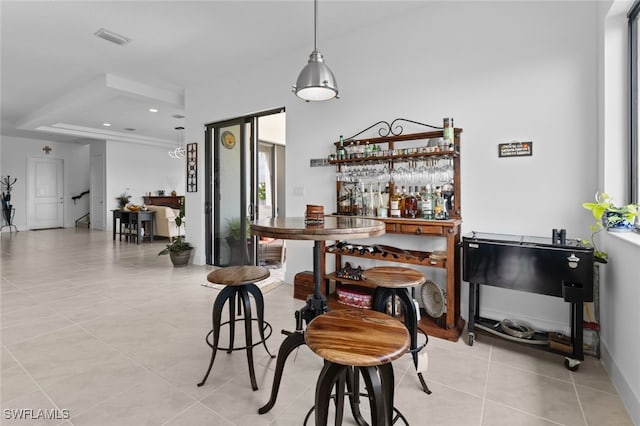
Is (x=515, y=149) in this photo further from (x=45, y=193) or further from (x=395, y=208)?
(x=45, y=193)

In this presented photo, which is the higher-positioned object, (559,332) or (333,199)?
(333,199)

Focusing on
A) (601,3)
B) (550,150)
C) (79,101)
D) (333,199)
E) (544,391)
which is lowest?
(544,391)

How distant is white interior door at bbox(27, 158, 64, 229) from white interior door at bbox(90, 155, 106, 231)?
4.19 ft

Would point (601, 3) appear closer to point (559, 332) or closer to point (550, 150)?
point (550, 150)

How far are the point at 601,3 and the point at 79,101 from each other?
22.6 feet

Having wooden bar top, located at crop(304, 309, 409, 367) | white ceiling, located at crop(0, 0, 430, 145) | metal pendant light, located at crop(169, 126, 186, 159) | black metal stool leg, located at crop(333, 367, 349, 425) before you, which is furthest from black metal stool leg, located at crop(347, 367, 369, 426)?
metal pendant light, located at crop(169, 126, 186, 159)

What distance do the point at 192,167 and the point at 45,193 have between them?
8403 millimetres

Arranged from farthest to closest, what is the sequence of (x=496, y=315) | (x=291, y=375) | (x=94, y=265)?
(x=94, y=265) → (x=496, y=315) → (x=291, y=375)

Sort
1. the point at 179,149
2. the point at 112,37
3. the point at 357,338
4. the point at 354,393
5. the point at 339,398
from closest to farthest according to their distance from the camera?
the point at 357,338 → the point at 339,398 → the point at 354,393 → the point at 112,37 → the point at 179,149

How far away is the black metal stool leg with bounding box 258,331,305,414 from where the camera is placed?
5.19 feet

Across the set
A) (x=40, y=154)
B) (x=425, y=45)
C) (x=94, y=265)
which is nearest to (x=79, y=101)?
(x=94, y=265)

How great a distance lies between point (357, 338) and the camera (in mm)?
1153

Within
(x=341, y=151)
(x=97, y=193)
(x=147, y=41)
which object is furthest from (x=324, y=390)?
(x=97, y=193)

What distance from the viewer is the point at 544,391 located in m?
1.84
